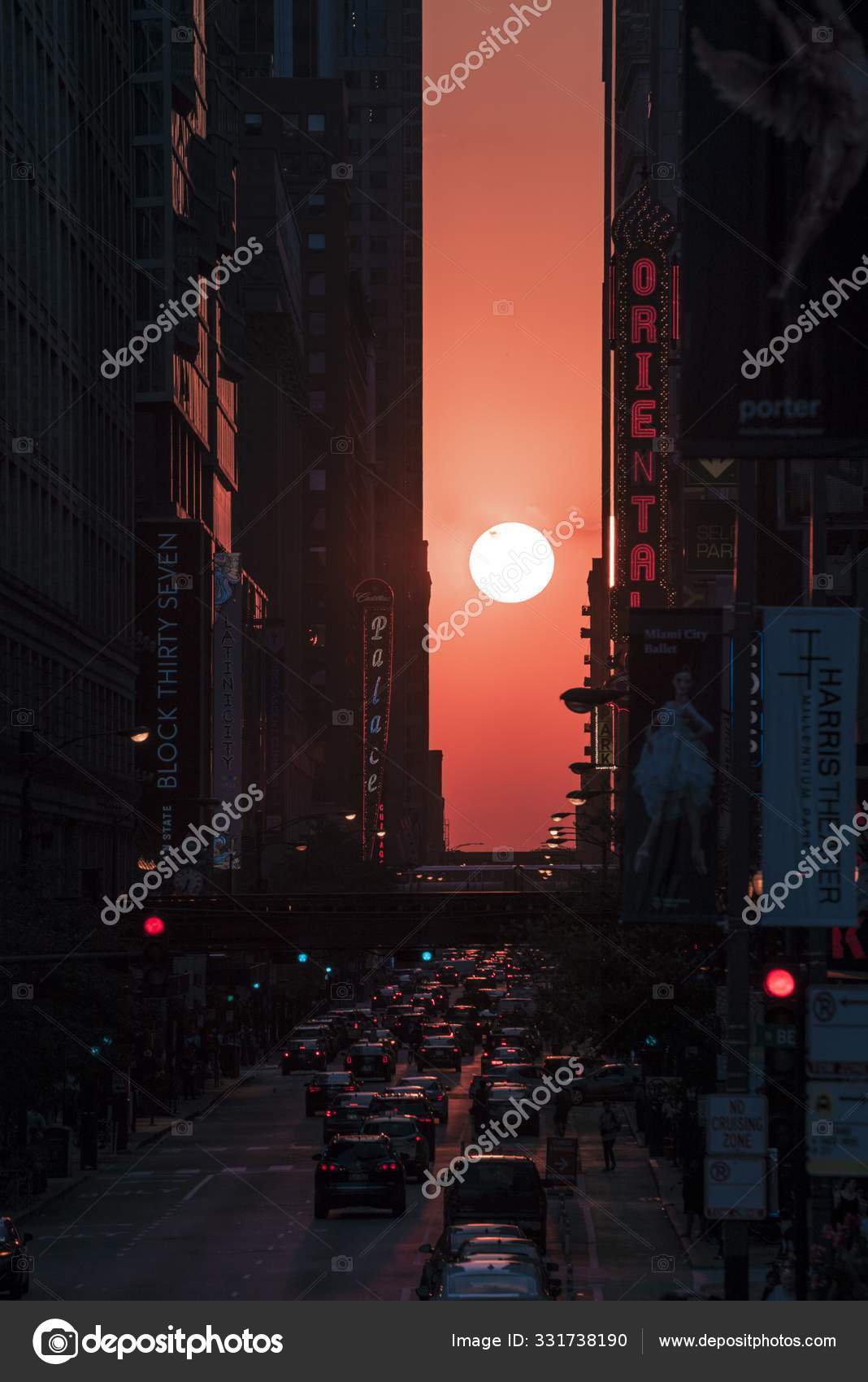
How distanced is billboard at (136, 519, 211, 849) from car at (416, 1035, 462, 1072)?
1406 cm

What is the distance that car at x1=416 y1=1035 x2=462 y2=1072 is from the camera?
93.4 m

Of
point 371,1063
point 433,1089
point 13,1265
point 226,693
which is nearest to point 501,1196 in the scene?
point 13,1265

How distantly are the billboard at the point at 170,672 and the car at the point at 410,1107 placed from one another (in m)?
40.2

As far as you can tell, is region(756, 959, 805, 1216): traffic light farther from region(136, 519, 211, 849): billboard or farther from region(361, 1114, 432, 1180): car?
region(136, 519, 211, 849): billboard

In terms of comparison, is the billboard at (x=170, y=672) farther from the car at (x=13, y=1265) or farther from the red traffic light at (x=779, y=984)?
the red traffic light at (x=779, y=984)

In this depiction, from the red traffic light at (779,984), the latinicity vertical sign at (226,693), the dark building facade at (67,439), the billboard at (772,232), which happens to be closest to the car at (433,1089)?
the dark building facade at (67,439)

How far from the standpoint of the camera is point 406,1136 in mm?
51531

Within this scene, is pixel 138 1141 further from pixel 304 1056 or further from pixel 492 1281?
pixel 492 1281

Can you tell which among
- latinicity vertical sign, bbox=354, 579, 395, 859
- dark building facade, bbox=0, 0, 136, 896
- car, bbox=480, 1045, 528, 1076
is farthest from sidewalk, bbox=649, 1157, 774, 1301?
latinicity vertical sign, bbox=354, 579, 395, 859

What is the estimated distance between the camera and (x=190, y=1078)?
88.1 metres

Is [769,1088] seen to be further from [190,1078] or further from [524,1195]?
[190,1078]

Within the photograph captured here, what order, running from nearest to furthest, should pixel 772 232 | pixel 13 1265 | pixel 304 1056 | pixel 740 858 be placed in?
pixel 772 232
pixel 740 858
pixel 13 1265
pixel 304 1056

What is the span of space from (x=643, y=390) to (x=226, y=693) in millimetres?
30957

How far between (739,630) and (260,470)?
547ft
